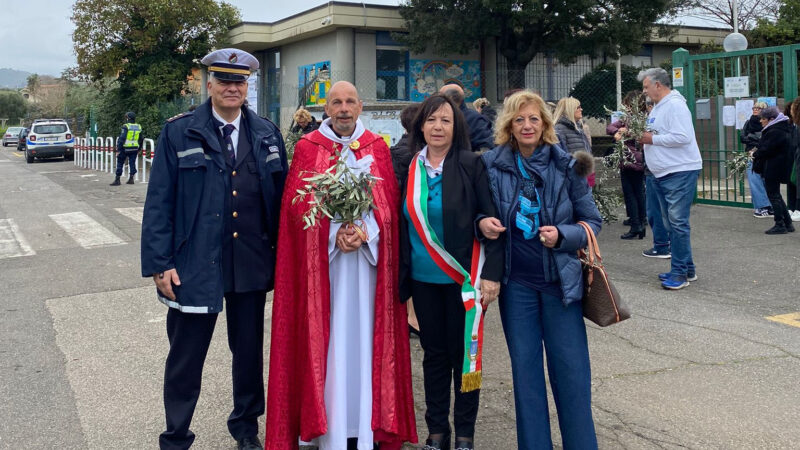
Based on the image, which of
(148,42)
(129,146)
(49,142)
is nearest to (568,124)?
(129,146)

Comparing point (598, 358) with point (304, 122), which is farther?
point (304, 122)

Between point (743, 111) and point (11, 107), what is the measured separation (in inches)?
4148

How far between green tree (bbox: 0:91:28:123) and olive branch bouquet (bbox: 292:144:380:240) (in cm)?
10830

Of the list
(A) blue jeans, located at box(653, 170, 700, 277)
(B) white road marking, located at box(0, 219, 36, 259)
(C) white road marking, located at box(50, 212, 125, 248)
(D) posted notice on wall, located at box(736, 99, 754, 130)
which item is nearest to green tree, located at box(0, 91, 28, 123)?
(C) white road marking, located at box(50, 212, 125, 248)

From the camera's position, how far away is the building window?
88.5 ft

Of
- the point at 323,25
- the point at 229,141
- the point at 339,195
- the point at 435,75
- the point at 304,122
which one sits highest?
the point at 323,25

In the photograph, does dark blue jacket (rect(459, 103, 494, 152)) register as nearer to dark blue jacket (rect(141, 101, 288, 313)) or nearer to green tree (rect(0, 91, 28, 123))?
dark blue jacket (rect(141, 101, 288, 313))

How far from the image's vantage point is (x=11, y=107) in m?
99.3

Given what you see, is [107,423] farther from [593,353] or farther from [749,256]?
[749,256]

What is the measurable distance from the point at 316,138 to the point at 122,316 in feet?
13.2

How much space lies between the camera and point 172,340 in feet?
13.0

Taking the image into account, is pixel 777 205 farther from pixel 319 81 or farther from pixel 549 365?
pixel 319 81

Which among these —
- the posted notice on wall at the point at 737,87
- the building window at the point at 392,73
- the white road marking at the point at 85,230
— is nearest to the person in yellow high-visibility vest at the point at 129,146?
the white road marking at the point at 85,230

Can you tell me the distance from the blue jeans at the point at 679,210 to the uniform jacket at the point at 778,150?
12.4 ft
